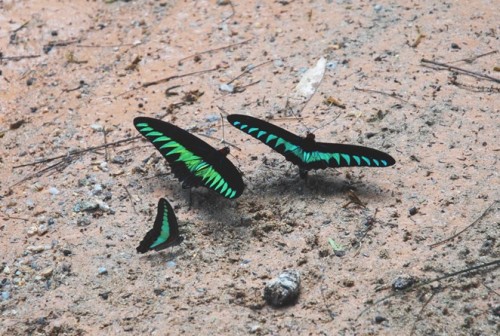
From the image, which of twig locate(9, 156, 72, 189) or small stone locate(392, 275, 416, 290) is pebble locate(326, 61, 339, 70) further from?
small stone locate(392, 275, 416, 290)

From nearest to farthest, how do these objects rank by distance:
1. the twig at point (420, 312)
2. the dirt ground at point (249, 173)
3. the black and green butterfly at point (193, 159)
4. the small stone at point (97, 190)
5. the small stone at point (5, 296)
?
the twig at point (420, 312) → the dirt ground at point (249, 173) → the small stone at point (5, 296) → the black and green butterfly at point (193, 159) → the small stone at point (97, 190)

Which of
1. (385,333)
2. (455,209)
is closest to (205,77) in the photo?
(455,209)

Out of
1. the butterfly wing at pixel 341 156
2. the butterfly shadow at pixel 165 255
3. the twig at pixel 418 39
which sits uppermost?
the butterfly wing at pixel 341 156

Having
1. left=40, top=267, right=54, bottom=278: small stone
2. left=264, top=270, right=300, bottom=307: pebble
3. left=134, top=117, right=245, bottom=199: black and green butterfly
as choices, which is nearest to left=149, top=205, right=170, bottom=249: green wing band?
left=134, top=117, right=245, bottom=199: black and green butterfly

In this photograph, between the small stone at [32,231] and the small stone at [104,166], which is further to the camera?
the small stone at [104,166]

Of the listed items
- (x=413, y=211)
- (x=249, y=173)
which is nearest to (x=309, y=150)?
(x=249, y=173)

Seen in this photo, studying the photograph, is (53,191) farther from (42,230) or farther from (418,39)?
(418,39)

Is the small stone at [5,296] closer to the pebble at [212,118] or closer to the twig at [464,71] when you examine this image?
the pebble at [212,118]

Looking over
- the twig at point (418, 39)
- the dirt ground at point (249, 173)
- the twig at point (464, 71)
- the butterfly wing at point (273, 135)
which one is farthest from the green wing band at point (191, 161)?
the twig at point (418, 39)
